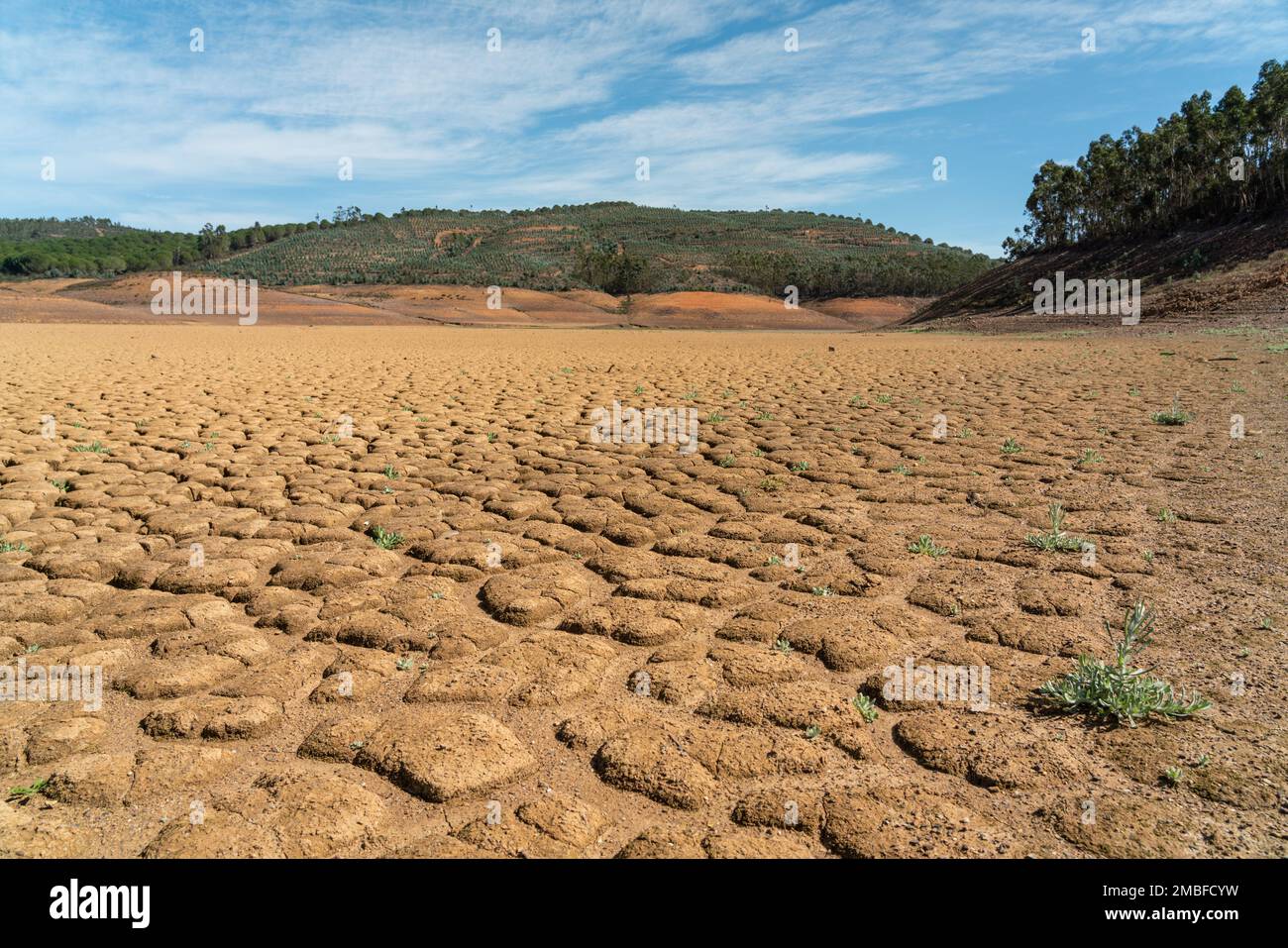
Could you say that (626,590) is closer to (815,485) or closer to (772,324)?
(815,485)
